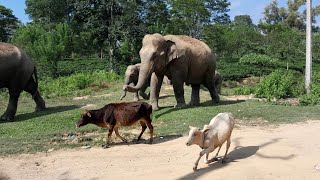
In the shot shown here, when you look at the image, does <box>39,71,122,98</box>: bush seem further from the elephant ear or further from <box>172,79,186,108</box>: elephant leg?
the elephant ear

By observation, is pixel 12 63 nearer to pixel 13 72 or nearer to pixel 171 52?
pixel 13 72

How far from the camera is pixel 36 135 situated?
10094 mm

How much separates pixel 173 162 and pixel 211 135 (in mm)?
1095

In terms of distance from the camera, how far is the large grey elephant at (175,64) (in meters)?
12.2

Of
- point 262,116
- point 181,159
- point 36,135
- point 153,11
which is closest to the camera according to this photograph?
point 181,159

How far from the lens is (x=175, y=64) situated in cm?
1284

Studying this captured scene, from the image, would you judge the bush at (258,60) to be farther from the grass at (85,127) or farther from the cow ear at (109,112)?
the cow ear at (109,112)

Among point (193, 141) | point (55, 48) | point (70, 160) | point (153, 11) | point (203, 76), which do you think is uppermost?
point (153, 11)

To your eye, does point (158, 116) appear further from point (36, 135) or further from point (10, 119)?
point (10, 119)

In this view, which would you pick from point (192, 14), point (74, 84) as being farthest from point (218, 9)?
point (74, 84)

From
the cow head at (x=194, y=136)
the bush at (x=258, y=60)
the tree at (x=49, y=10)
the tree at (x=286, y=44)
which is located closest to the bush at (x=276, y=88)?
the cow head at (x=194, y=136)

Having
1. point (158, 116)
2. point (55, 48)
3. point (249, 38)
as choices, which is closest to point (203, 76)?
point (158, 116)

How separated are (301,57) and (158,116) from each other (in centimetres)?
4315

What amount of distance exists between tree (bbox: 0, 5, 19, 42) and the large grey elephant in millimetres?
35958
